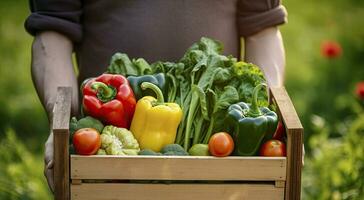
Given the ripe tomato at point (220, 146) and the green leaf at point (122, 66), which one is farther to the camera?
the green leaf at point (122, 66)

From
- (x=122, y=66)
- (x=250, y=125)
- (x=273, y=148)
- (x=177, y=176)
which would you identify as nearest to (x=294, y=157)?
(x=273, y=148)

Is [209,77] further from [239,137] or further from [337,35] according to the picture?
[337,35]

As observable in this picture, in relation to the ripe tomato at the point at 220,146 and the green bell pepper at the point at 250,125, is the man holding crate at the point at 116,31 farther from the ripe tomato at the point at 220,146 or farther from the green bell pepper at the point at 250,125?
the ripe tomato at the point at 220,146

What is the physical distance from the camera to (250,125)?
2.45 metres

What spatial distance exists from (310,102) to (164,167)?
156 inches

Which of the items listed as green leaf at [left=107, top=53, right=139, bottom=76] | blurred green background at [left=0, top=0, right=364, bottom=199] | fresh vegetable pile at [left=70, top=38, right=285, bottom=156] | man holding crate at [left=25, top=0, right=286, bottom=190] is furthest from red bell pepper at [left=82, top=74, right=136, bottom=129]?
blurred green background at [left=0, top=0, right=364, bottom=199]

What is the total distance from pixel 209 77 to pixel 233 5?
0.62 metres

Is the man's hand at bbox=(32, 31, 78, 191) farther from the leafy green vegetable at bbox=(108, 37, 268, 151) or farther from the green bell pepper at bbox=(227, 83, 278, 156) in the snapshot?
the green bell pepper at bbox=(227, 83, 278, 156)

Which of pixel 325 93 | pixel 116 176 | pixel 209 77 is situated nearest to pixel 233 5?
pixel 209 77

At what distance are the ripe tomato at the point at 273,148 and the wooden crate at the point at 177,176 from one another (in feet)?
0.14

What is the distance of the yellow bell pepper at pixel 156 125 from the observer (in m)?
2.54

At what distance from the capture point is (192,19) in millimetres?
3104

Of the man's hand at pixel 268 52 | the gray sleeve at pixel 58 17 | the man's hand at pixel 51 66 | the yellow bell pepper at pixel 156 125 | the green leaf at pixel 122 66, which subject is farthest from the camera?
the man's hand at pixel 268 52

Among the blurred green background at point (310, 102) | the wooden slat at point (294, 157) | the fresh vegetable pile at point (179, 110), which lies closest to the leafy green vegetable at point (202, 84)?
the fresh vegetable pile at point (179, 110)
